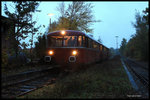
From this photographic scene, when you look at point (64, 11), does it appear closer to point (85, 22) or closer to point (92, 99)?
point (85, 22)

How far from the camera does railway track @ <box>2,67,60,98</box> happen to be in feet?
18.1

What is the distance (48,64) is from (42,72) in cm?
68

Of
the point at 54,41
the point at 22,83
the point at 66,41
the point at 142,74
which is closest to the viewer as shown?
the point at 22,83

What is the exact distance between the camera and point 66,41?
10414 millimetres

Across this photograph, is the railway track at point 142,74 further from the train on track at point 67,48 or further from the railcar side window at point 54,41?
the railcar side window at point 54,41

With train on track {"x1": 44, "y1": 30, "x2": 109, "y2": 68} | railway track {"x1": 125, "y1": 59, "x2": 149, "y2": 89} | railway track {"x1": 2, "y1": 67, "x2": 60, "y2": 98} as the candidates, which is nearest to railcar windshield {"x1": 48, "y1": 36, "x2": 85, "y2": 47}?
train on track {"x1": 44, "y1": 30, "x2": 109, "y2": 68}

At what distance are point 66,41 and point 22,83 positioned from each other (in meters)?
4.41

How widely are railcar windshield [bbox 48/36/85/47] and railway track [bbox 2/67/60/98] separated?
172 cm

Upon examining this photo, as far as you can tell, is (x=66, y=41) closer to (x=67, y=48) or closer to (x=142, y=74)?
(x=67, y=48)

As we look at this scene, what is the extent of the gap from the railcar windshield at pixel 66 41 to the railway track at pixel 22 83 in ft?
5.64

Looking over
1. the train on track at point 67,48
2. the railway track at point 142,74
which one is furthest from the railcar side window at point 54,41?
the railway track at point 142,74

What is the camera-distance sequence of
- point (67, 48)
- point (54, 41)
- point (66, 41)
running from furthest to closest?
point (54, 41) → point (66, 41) → point (67, 48)

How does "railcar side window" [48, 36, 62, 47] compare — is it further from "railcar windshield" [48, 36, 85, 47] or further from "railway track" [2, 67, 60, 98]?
"railway track" [2, 67, 60, 98]

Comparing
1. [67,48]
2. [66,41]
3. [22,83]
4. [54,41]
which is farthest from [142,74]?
[22,83]
